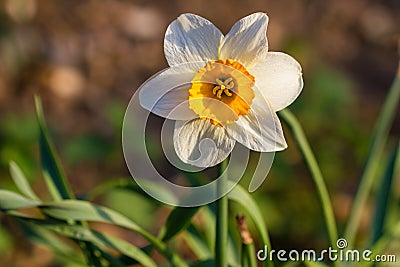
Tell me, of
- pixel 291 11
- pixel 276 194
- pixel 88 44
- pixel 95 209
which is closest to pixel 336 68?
pixel 291 11

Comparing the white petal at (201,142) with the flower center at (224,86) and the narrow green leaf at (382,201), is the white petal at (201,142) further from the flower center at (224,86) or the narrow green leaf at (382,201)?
the narrow green leaf at (382,201)

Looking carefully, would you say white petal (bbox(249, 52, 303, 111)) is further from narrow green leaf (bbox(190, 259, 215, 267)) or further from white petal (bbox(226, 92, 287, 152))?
narrow green leaf (bbox(190, 259, 215, 267))

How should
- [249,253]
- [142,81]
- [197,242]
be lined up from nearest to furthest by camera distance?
[249,253] < [197,242] < [142,81]

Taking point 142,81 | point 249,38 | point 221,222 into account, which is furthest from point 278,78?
point 142,81

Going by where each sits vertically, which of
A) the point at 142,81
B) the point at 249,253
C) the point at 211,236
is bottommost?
the point at 142,81

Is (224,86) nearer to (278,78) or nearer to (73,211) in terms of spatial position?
(278,78)

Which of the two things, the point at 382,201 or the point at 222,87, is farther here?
the point at 382,201

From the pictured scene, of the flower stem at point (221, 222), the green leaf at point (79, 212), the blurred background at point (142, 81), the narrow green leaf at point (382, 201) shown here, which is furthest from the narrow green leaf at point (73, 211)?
the blurred background at point (142, 81)
